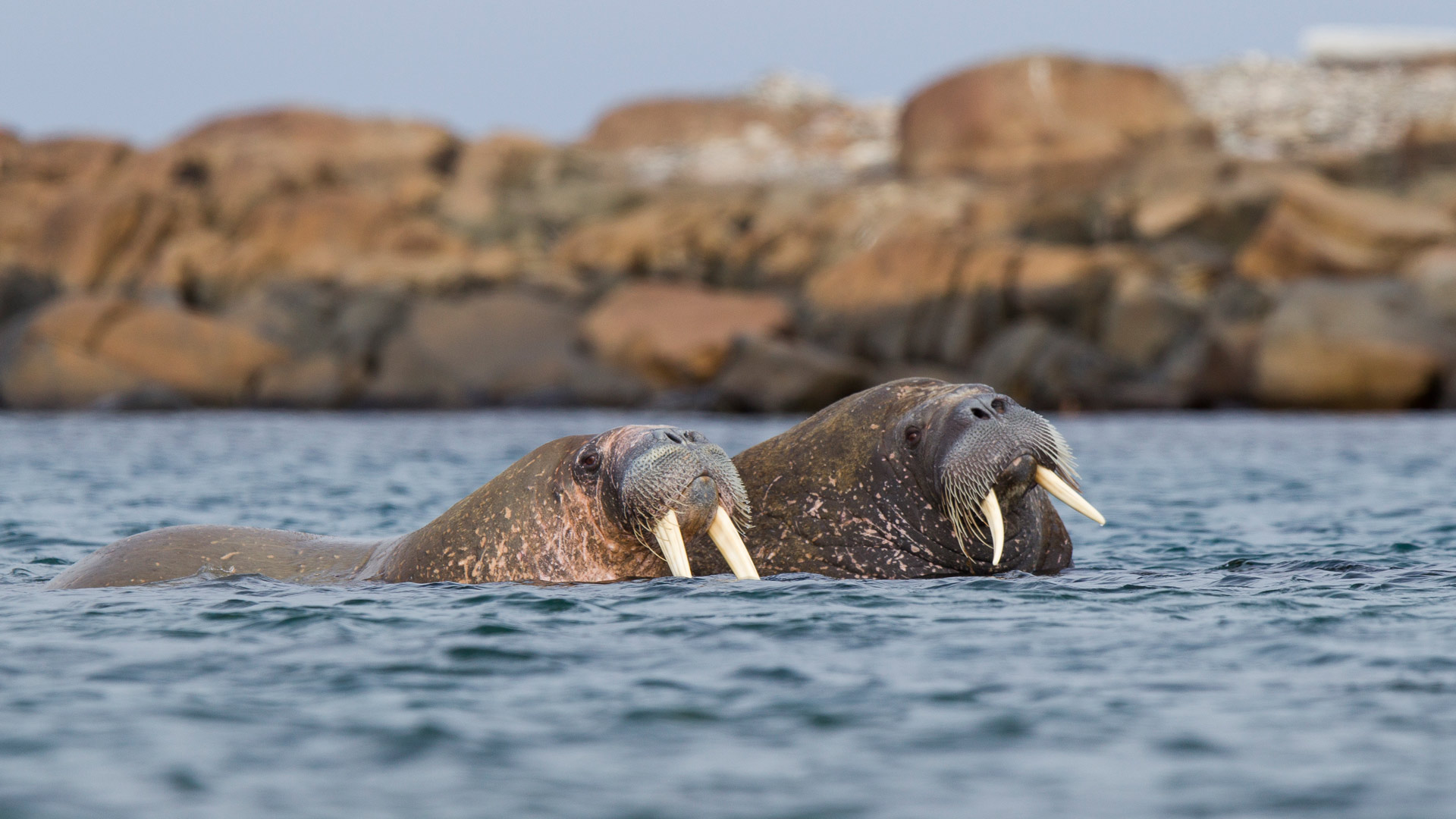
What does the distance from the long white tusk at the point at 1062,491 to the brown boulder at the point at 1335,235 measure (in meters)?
30.4

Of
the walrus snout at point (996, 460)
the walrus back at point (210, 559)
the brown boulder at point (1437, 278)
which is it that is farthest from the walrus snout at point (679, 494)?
the brown boulder at point (1437, 278)

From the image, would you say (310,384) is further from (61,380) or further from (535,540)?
(535,540)

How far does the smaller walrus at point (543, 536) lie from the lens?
7941 mm

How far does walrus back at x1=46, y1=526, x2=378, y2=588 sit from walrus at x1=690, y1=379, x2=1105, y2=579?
2.06 meters

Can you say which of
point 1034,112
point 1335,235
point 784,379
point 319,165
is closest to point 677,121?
Result: point 1034,112

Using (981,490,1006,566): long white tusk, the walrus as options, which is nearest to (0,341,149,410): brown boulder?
the walrus

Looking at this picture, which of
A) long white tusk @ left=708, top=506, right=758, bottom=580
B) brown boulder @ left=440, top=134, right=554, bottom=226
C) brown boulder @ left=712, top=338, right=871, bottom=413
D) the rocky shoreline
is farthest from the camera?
brown boulder @ left=440, top=134, right=554, bottom=226

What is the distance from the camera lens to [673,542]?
26.1 ft

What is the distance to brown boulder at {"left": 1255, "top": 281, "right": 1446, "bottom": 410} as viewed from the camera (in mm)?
31734

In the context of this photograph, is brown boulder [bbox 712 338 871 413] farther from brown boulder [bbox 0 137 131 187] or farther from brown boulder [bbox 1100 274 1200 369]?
brown boulder [bbox 0 137 131 187]

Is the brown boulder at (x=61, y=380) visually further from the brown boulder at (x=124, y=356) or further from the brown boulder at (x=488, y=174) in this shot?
the brown boulder at (x=488, y=174)

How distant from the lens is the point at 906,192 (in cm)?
5347

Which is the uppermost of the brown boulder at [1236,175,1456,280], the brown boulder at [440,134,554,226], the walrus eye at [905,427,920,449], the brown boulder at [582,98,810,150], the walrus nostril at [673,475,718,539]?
the brown boulder at [582,98,810,150]

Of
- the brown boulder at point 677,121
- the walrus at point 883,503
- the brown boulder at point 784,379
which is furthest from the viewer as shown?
the brown boulder at point 677,121
